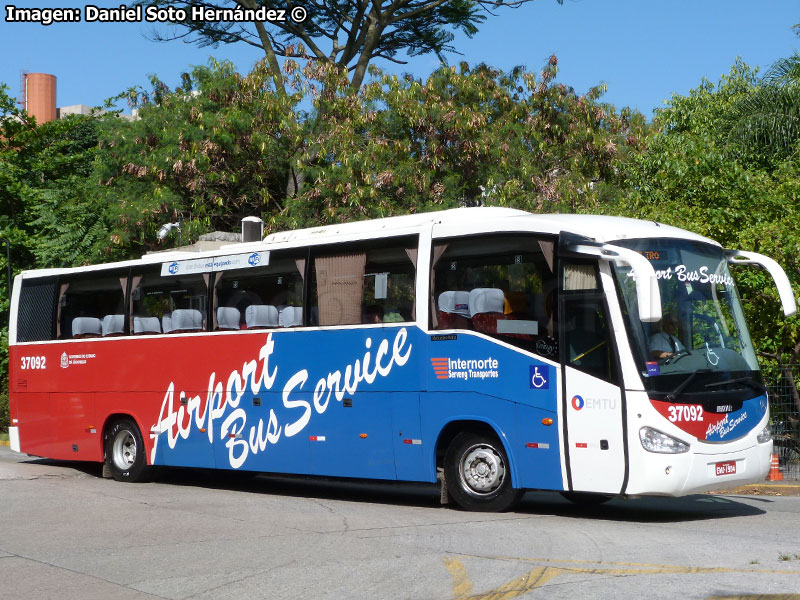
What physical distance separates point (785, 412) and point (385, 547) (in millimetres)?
9700

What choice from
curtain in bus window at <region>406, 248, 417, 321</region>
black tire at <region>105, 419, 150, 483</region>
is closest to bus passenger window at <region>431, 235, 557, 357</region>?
curtain in bus window at <region>406, 248, 417, 321</region>

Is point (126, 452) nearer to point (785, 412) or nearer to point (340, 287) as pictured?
point (340, 287)

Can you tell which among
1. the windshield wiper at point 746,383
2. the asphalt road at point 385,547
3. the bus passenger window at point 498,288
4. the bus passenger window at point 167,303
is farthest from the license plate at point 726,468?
the bus passenger window at point 167,303

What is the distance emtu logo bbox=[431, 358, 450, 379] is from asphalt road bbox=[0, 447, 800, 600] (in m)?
1.61

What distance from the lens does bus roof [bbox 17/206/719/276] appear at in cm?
1165

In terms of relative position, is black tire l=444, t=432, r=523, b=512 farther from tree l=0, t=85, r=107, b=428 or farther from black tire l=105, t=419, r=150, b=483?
tree l=0, t=85, r=107, b=428

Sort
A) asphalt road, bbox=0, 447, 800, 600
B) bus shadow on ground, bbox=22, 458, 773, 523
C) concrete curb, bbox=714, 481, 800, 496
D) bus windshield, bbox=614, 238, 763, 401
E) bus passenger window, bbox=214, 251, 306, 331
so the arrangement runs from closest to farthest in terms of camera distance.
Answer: asphalt road, bbox=0, 447, 800, 600 → bus windshield, bbox=614, 238, 763, 401 → bus shadow on ground, bbox=22, 458, 773, 523 → bus passenger window, bbox=214, 251, 306, 331 → concrete curb, bbox=714, 481, 800, 496

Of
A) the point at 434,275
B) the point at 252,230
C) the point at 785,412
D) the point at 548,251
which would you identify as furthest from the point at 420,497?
the point at 252,230

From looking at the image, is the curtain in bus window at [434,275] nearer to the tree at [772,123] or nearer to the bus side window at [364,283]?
the bus side window at [364,283]

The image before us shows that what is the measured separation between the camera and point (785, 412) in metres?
16.9

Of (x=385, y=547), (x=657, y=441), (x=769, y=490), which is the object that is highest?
(x=657, y=441)

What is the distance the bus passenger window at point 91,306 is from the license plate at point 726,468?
995 centimetres

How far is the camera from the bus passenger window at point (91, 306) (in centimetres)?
1731

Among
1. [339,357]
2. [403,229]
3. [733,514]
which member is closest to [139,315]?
[339,357]
